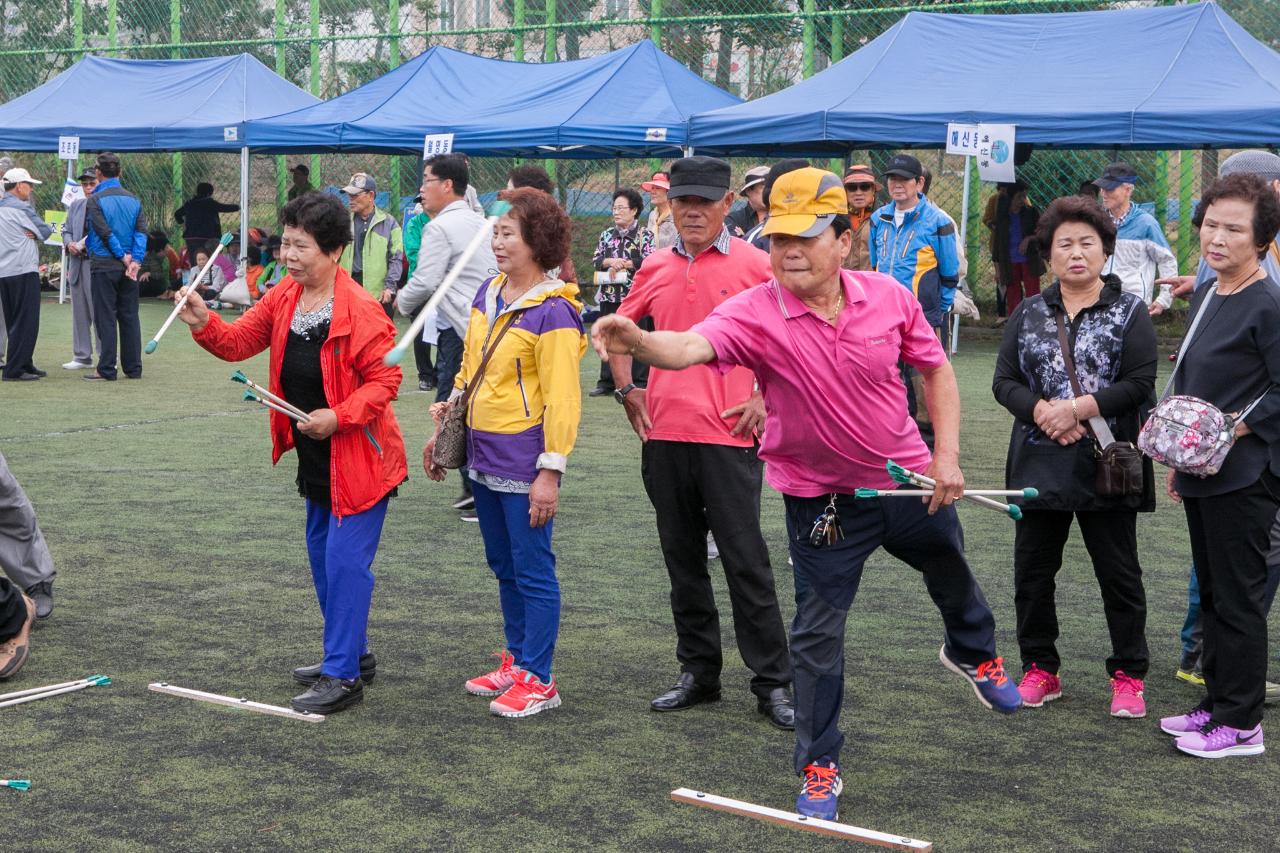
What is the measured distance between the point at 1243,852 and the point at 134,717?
327cm

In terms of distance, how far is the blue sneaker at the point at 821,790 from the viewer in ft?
13.3

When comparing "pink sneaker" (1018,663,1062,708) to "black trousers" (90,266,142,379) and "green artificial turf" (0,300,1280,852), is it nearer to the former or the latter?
"green artificial turf" (0,300,1280,852)

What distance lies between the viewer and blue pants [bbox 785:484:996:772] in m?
4.12

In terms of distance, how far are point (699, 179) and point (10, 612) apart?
275cm

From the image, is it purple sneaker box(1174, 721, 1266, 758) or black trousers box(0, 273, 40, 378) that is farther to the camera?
black trousers box(0, 273, 40, 378)

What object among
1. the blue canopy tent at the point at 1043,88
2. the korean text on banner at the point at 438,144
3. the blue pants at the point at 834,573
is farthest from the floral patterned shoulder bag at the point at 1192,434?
the korean text on banner at the point at 438,144

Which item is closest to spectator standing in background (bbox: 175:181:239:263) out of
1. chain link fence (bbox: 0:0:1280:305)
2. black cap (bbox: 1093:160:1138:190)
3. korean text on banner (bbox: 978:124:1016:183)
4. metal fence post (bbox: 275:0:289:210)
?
chain link fence (bbox: 0:0:1280:305)

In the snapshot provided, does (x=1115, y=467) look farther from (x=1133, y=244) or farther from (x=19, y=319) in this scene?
(x=19, y=319)

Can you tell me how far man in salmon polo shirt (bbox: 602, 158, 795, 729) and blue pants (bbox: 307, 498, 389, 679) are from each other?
0.95 metres

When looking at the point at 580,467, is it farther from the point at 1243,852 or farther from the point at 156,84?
the point at 156,84

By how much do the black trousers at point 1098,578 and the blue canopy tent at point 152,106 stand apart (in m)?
16.6

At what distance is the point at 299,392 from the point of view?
16.5 feet

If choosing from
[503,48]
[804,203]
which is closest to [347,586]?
[804,203]

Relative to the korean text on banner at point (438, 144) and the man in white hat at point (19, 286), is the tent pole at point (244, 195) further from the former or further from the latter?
the man in white hat at point (19, 286)
